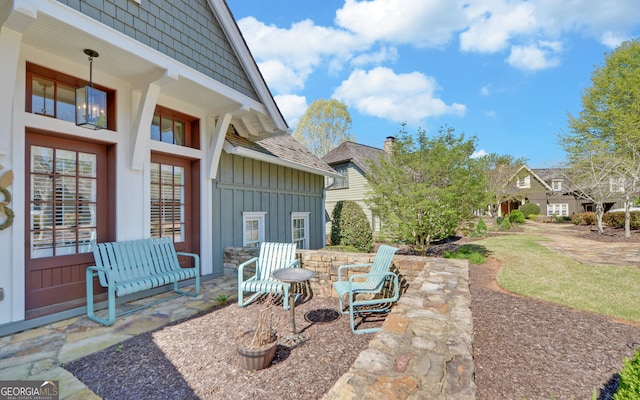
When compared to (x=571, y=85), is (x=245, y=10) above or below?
below

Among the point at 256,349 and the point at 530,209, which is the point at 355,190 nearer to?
the point at 256,349

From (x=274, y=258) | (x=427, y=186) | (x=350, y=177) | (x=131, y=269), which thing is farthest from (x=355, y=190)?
(x=131, y=269)

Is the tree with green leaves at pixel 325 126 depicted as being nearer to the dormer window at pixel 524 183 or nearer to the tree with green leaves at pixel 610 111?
the tree with green leaves at pixel 610 111

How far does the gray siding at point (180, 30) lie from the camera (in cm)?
342

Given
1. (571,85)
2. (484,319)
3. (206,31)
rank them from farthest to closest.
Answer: (571,85) → (206,31) → (484,319)

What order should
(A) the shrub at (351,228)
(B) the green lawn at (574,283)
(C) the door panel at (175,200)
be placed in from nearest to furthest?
(B) the green lawn at (574,283) < (C) the door panel at (175,200) < (A) the shrub at (351,228)

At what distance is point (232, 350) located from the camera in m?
2.92

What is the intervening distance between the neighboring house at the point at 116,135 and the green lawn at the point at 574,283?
6.06 metres

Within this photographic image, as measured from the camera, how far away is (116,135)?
417cm

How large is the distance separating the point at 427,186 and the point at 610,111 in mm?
18157

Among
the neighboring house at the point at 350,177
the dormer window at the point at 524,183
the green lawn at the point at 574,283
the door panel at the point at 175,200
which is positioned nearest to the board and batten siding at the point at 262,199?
the door panel at the point at 175,200

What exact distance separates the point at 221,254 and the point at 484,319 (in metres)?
4.73

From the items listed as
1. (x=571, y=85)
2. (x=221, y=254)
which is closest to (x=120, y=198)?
(x=221, y=254)

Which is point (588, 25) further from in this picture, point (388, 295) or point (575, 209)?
point (575, 209)
